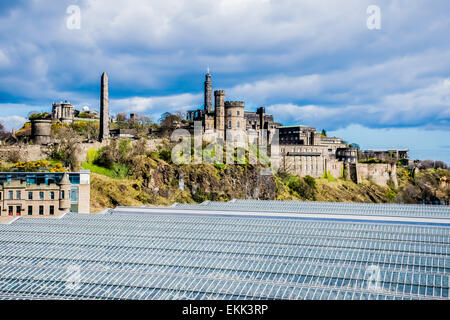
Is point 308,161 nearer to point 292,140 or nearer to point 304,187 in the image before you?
point 304,187

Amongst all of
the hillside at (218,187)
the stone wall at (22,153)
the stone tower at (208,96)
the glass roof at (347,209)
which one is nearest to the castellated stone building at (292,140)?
the stone tower at (208,96)

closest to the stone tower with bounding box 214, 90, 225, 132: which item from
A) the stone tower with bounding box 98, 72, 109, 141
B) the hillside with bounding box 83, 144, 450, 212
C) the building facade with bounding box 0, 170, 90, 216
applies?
the hillside with bounding box 83, 144, 450, 212

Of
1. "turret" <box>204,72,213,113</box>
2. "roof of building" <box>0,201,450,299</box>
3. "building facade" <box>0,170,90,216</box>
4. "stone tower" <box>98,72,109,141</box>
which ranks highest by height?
"turret" <box>204,72,213,113</box>

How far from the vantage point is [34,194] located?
106 feet

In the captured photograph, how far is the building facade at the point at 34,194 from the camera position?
32.1 metres

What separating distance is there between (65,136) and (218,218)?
31233 mm

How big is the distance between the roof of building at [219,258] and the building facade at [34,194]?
2.66m

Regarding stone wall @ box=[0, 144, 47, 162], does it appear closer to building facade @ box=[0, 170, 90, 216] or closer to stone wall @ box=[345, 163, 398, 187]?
building facade @ box=[0, 170, 90, 216]

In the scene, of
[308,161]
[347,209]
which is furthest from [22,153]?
[308,161]

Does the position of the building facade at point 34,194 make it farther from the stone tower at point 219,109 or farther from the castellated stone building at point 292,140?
the stone tower at point 219,109

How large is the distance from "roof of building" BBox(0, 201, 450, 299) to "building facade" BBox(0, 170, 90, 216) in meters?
2.66

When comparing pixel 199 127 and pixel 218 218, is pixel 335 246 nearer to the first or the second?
pixel 218 218

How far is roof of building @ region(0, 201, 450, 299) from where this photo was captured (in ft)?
54.5

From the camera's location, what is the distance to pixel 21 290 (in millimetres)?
17297
